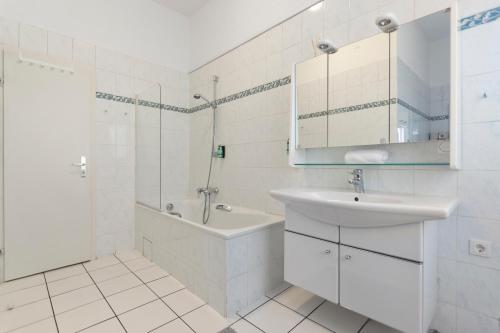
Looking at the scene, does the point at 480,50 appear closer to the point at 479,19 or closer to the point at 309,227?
Answer: the point at 479,19

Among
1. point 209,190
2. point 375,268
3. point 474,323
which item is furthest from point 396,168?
point 209,190

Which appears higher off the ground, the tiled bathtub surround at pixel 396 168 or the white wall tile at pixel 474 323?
the tiled bathtub surround at pixel 396 168

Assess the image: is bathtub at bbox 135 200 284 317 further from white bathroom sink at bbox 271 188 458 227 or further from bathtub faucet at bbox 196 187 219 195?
bathtub faucet at bbox 196 187 219 195

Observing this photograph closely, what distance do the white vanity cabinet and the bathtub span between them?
0.33 metres

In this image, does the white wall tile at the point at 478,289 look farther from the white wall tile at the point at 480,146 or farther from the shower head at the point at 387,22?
the shower head at the point at 387,22

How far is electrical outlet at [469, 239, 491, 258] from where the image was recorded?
1217 mm

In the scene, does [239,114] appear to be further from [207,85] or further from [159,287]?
[159,287]

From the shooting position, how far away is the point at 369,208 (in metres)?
1.10

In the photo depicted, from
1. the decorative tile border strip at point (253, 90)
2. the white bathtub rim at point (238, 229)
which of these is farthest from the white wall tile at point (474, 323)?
the decorative tile border strip at point (253, 90)

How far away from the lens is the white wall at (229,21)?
2148 mm

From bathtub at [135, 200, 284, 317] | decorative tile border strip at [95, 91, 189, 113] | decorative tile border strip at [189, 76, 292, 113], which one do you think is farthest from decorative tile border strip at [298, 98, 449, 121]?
decorative tile border strip at [95, 91, 189, 113]

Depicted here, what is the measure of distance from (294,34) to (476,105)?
1362 millimetres

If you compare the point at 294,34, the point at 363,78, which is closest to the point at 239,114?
the point at 294,34

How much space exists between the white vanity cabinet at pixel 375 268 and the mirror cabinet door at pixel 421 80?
537 mm
